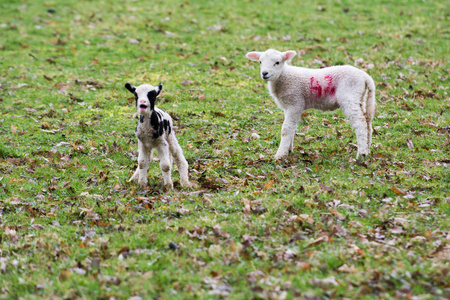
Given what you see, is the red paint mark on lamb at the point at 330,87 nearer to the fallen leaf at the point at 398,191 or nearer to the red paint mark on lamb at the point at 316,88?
the red paint mark on lamb at the point at 316,88

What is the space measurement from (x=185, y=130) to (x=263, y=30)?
31.4ft

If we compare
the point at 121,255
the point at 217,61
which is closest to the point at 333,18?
the point at 217,61

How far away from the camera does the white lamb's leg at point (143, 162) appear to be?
842 cm

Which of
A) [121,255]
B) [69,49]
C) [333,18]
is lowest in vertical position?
[121,255]

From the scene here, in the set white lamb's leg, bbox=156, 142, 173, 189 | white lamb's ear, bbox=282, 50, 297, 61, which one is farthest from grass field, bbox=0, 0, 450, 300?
white lamb's ear, bbox=282, 50, 297, 61

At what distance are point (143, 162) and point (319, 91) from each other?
12.8 ft

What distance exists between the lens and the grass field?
5.86 m

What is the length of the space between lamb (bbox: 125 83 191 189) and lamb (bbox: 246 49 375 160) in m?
2.29

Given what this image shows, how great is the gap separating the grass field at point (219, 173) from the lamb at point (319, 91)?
66cm

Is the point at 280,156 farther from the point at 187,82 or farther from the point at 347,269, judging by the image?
the point at 187,82

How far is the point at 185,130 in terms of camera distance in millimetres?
11781

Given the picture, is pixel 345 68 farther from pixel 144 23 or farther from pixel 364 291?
pixel 144 23

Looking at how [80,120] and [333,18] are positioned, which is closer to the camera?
[80,120]

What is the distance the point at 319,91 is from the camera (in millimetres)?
9820
